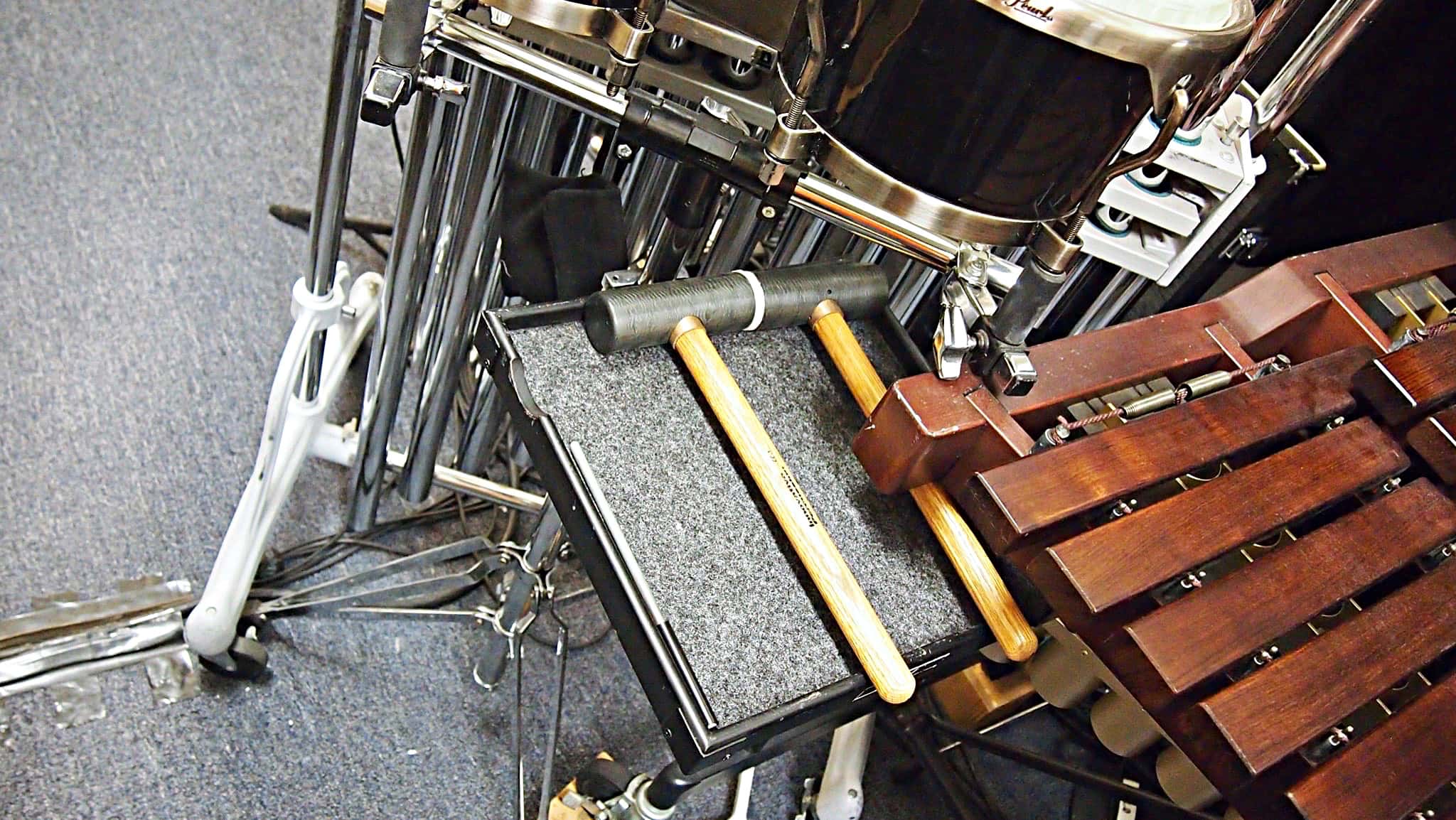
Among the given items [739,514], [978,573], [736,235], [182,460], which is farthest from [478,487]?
[978,573]

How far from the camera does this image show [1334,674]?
72 cm

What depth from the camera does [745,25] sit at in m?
0.82

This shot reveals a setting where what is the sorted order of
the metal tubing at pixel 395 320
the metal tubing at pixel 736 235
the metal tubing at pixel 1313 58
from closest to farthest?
the metal tubing at pixel 1313 58
the metal tubing at pixel 395 320
the metal tubing at pixel 736 235

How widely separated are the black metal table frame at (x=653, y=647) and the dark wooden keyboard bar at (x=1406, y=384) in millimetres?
392

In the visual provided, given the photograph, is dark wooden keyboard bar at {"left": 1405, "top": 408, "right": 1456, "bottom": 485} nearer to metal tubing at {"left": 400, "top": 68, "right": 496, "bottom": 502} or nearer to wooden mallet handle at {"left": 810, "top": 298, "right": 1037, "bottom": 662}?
wooden mallet handle at {"left": 810, "top": 298, "right": 1037, "bottom": 662}

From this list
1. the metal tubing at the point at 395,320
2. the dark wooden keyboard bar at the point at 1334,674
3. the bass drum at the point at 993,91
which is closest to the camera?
the bass drum at the point at 993,91

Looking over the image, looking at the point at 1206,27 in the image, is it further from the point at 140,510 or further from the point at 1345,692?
the point at 140,510

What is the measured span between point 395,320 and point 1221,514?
769mm

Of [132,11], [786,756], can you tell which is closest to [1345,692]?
[786,756]

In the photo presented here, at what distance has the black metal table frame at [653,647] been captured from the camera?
2.31 feet

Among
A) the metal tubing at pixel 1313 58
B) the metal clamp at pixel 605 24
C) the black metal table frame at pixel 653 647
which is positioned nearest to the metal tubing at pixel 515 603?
the black metal table frame at pixel 653 647

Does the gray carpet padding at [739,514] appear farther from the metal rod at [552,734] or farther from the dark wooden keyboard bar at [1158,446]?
the metal rod at [552,734]

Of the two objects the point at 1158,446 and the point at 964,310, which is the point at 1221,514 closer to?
the point at 1158,446

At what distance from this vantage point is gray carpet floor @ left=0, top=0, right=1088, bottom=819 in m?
1.12
